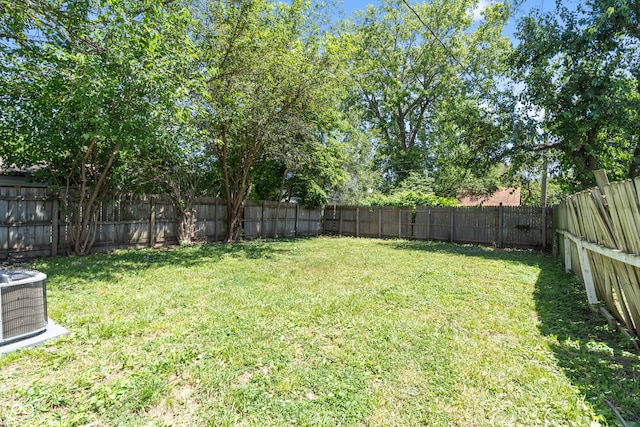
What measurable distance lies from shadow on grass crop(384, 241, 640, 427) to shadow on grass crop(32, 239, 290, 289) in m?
5.79

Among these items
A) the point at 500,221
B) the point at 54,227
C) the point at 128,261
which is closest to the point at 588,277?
the point at 500,221

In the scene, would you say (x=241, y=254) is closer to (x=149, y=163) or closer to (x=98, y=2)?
(x=149, y=163)

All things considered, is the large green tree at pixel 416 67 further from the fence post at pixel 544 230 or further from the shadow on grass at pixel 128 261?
the shadow on grass at pixel 128 261

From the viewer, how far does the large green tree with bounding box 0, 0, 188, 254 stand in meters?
5.19

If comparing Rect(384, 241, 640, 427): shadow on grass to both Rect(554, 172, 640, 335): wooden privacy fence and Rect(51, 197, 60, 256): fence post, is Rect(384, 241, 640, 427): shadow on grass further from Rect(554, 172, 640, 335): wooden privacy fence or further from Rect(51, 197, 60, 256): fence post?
Rect(51, 197, 60, 256): fence post

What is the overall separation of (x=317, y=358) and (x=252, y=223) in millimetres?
9938

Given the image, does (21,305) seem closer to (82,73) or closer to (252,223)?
(82,73)

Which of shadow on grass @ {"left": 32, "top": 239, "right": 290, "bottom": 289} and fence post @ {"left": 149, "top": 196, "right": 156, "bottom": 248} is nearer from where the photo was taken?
shadow on grass @ {"left": 32, "top": 239, "right": 290, "bottom": 289}

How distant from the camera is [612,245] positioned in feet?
10.3

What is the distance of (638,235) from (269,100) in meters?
8.19

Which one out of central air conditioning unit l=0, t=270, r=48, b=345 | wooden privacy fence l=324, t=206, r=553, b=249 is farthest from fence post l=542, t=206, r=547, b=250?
central air conditioning unit l=0, t=270, r=48, b=345

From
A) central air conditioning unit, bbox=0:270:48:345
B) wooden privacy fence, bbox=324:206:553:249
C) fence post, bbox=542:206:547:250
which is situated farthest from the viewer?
wooden privacy fence, bbox=324:206:553:249

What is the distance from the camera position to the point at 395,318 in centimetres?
355

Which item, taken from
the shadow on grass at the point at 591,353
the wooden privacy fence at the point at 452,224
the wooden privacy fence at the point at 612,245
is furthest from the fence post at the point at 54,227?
the wooden privacy fence at the point at 452,224
